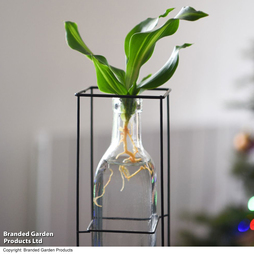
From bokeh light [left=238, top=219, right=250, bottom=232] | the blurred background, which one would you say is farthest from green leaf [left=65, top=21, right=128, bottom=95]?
bokeh light [left=238, top=219, right=250, bottom=232]

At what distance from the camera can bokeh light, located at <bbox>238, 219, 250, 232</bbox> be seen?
4.50ft

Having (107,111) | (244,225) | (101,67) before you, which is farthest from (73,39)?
(244,225)

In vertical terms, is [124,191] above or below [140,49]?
below

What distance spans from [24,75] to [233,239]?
3.37 ft

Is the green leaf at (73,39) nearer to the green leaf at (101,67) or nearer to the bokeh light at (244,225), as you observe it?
the green leaf at (101,67)

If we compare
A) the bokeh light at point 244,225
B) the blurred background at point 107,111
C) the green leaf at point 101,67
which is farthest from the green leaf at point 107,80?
the bokeh light at point 244,225

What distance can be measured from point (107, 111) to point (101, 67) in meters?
0.88

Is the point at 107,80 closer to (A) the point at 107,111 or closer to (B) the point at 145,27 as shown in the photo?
(B) the point at 145,27

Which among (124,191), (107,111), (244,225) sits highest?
(107,111)

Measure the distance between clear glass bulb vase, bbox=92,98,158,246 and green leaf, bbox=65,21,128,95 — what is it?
30 millimetres

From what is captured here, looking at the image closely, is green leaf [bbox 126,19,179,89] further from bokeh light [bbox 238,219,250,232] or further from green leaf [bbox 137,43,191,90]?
bokeh light [bbox 238,219,250,232]

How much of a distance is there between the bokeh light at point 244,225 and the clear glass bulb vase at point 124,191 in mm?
896

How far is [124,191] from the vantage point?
0.57 metres

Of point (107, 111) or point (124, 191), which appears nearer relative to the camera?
point (124, 191)
